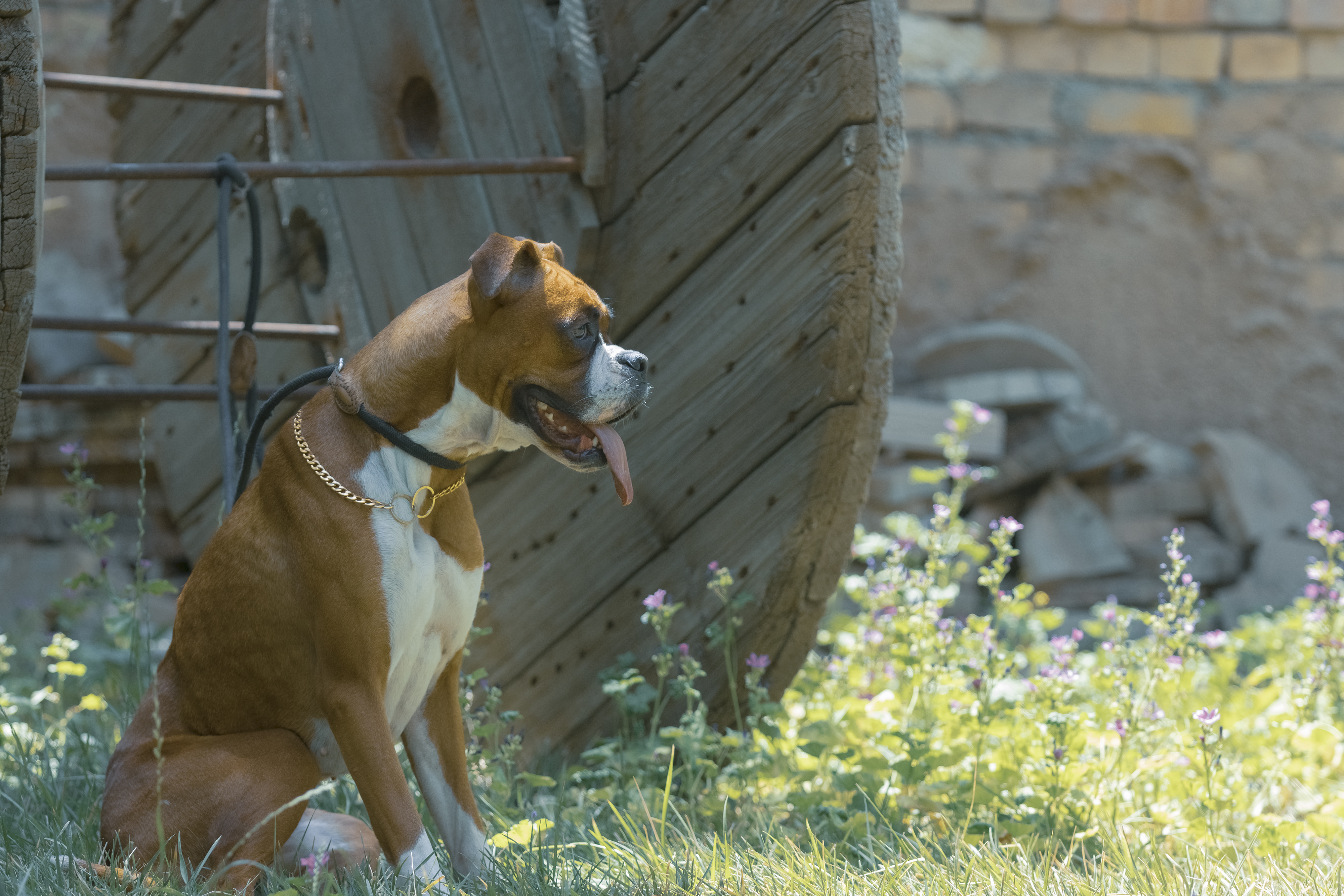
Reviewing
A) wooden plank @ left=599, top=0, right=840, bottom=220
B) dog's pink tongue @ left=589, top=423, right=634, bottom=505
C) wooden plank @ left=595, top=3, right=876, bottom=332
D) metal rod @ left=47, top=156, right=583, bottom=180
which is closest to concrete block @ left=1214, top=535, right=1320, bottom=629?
wooden plank @ left=595, top=3, right=876, bottom=332

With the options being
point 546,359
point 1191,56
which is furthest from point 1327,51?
point 546,359

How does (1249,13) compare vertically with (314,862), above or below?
above

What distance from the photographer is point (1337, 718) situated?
10.8 ft

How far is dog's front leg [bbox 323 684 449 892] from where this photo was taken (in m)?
1.86

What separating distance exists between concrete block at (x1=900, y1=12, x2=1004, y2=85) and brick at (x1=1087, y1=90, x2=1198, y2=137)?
19.4 inches

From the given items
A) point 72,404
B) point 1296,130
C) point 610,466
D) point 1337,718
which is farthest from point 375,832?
point 1296,130

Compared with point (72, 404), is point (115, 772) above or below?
above

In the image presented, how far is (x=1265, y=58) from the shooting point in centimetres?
539

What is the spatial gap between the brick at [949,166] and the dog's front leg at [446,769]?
13.1 feet

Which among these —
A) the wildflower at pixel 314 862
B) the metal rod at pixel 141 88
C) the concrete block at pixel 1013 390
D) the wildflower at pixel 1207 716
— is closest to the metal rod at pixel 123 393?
the metal rod at pixel 141 88

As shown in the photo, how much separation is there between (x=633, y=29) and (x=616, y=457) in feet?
4.29

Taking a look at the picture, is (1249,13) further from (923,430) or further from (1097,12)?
(923,430)

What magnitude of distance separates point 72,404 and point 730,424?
12.0 ft

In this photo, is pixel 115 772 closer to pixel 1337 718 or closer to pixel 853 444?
pixel 853 444
